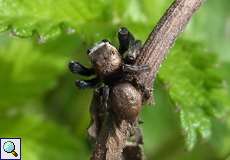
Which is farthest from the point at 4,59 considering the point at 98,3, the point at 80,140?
the point at 98,3

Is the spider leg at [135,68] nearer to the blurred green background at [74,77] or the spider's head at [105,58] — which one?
the spider's head at [105,58]

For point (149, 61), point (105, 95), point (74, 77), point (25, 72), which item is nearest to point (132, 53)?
point (149, 61)

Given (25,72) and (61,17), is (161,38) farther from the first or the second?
(25,72)

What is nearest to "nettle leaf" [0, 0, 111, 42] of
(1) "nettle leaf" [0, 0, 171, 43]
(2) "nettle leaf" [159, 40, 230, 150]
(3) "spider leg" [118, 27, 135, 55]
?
(1) "nettle leaf" [0, 0, 171, 43]

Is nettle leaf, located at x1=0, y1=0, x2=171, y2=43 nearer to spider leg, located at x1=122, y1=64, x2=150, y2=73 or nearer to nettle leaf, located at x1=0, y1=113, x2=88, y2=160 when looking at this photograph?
nettle leaf, located at x1=0, y1=113, x2=88, y2=160

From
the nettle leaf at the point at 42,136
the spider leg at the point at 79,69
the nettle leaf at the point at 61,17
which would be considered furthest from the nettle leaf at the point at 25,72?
the spider leg at the point at 79,69
